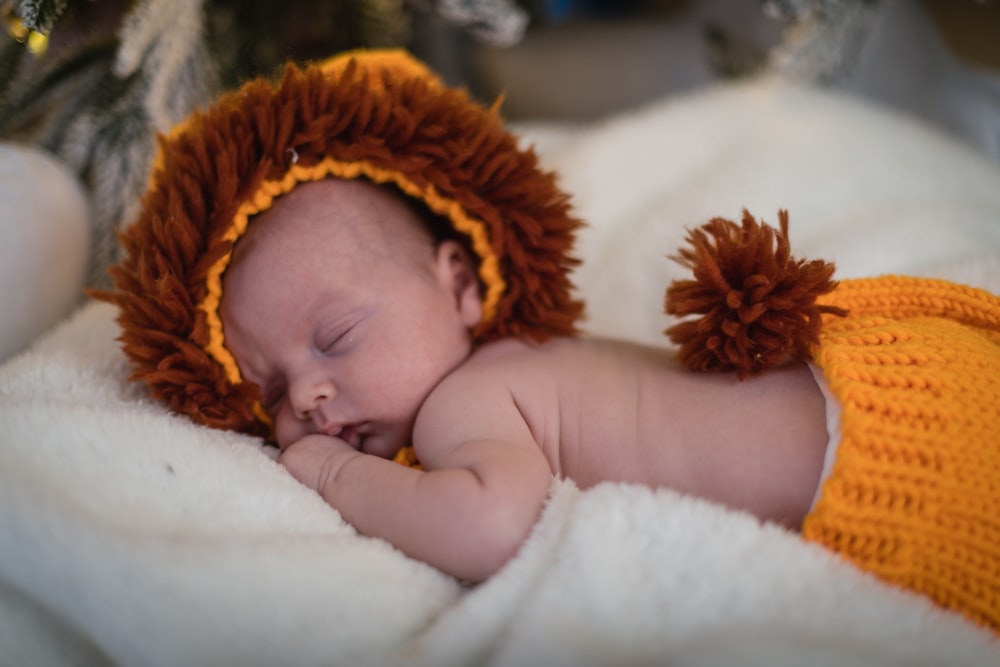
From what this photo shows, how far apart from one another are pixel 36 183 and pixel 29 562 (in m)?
0.69

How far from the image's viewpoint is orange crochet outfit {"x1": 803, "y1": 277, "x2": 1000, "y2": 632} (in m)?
0.75

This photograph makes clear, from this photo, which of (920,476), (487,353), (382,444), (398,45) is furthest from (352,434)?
(398,45)

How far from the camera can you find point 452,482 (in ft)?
2.59

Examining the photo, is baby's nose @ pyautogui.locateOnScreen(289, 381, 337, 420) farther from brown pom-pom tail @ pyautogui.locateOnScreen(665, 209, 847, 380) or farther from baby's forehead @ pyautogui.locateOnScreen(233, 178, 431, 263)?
brown pom-pom tail @ pyautogui.locateOnScreen(665, 209, 847, 380)

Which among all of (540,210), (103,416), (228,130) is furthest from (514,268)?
(103,416)

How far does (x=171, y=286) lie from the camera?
917 mm

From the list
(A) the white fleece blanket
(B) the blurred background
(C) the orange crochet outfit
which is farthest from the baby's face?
(C) the orange crochet outfit

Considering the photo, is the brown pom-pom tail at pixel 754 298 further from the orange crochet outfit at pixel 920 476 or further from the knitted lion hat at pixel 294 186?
the knitted lion hat at pixel 294 186

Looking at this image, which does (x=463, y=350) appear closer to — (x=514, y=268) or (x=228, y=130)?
(x=514, y=268)

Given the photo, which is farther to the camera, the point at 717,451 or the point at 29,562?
the point at 717,451

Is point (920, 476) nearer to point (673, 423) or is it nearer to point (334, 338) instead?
point (673, 423)

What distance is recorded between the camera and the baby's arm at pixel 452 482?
2.53 feet

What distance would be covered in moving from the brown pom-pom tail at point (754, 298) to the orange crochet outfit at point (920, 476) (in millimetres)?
64

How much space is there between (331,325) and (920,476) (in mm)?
661
